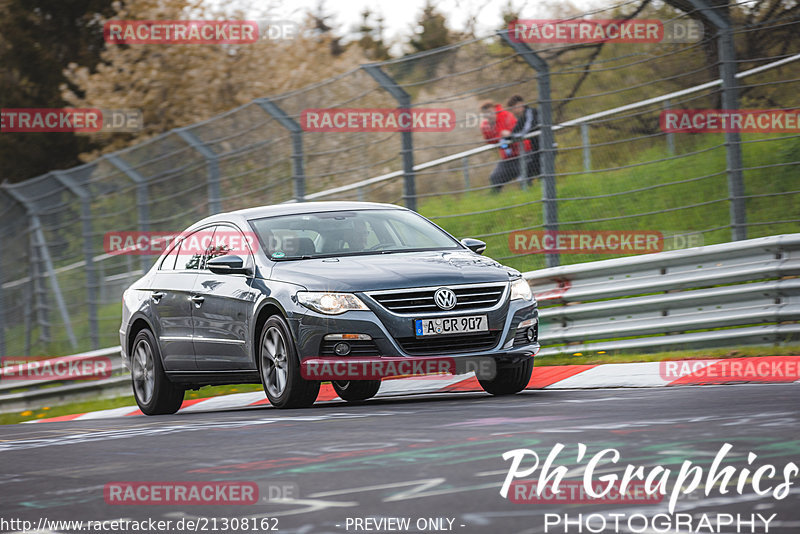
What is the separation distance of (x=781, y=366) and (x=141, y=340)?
5.38 meters

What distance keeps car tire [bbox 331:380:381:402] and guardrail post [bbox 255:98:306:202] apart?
4.61 meters

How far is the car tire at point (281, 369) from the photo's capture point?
9500 millimetres

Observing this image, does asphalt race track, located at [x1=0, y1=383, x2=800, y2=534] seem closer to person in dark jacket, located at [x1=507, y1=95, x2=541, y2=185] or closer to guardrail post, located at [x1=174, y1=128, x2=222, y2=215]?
person in dark jacket, located at [x1=507, y1=95, x2=541, y2=185]

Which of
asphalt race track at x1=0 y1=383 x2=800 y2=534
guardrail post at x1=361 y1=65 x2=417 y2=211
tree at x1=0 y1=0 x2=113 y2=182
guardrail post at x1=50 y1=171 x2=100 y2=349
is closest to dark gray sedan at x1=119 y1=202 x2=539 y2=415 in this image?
asphalt race track at x1=0 y1=383 x2=800 y2=534

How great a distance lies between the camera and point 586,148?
1275cm

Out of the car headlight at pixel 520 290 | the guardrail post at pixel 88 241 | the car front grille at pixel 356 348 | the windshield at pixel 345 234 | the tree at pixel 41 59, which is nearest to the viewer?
the car front grille at pixel 356 348

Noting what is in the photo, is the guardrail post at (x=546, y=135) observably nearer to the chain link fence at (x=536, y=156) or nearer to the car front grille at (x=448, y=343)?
the chain link fence at (x=536, y=156)

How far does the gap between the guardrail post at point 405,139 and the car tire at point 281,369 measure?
4364 millimetres

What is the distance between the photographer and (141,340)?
12062mm

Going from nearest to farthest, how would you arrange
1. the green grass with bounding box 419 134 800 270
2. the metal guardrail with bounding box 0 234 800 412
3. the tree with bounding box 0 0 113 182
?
the metal guardrail with bounding box 0 234 800 412 → the green grass with bounding box 419 134 800 270 → the tree with bounding box 0 0 113 182

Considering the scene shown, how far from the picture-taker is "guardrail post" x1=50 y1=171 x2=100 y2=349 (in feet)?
59.5

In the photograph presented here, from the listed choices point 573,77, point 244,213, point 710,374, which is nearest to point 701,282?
point 710,374

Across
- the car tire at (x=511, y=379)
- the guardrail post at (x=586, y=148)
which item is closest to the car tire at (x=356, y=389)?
the car tire at (x=511, y=379)

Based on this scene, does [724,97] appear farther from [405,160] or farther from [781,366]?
[405,160]
